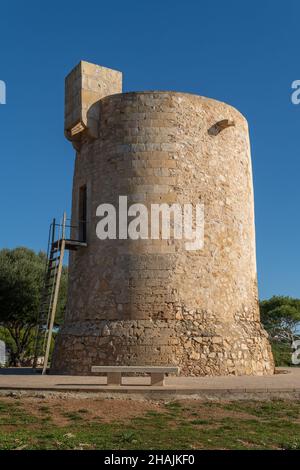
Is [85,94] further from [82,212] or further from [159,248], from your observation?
[159,248]

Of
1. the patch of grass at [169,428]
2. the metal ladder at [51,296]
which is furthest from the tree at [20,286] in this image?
the patch of grass at [169,428]

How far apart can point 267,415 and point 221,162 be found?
865 cm

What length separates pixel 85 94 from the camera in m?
15.9

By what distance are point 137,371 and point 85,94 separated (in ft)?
29.0

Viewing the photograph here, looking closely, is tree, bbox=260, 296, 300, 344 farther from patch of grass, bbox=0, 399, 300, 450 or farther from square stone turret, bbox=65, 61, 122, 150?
patch of grass, bbox=0, 399, 300, 450

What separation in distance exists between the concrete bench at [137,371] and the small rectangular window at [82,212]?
19.7ft

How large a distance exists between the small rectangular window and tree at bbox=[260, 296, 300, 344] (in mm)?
23825

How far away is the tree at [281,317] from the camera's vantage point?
37250mm

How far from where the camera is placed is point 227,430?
7758 mm

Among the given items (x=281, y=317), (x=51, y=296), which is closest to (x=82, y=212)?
(x=51, y=296)

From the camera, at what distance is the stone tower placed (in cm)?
1403

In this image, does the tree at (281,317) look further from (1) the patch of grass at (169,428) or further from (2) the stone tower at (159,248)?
(1) the patch of grass at (169,428)
